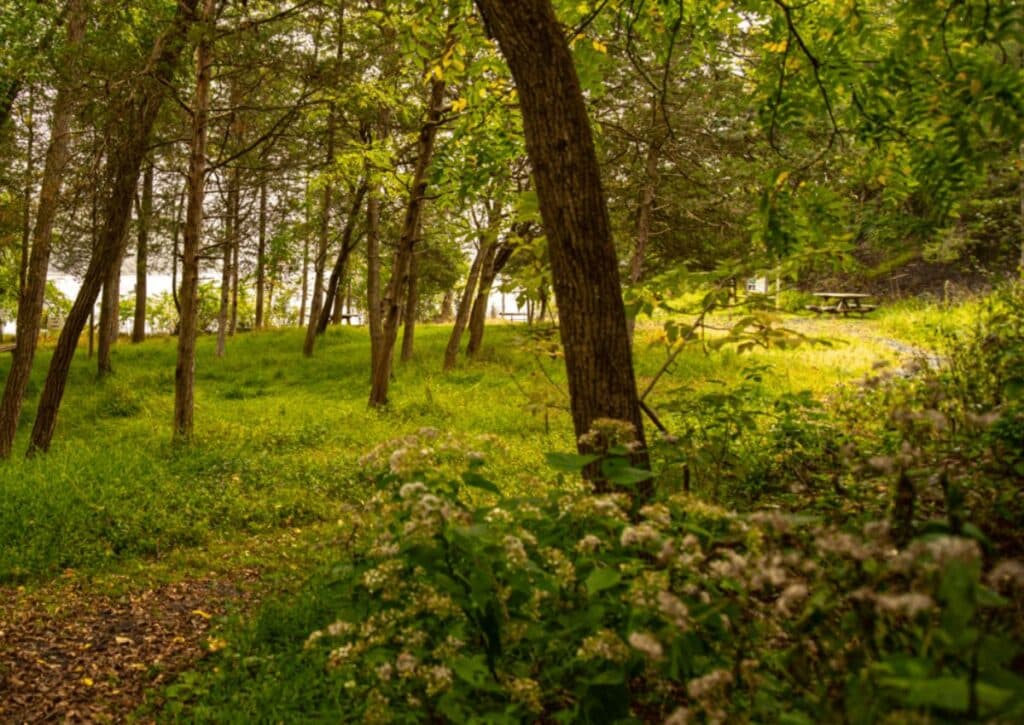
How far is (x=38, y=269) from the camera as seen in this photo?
10578 millimetres

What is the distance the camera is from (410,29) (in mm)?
5055

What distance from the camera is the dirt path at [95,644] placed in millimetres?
3709

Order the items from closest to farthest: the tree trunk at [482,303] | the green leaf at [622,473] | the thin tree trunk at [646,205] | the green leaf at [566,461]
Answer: the green leaf at [622,473], the green leaf at [566,461], the thin tree trunk at [646,205], the tree trunk at [482,303]

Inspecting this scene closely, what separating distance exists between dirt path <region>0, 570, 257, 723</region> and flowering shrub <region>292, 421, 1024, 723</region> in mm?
2103

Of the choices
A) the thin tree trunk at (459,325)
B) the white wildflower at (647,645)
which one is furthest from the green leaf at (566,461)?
the thin tree trunk at (459,325)

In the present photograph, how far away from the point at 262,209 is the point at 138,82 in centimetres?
1253

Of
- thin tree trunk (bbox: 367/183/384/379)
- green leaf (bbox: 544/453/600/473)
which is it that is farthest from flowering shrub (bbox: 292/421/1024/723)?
thin tree trunk (bbox: 367/183/384/379)

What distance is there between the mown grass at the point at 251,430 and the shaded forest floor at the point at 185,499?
0.03 meters

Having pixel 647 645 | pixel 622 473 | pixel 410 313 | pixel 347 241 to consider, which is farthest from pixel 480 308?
pixel 647 645

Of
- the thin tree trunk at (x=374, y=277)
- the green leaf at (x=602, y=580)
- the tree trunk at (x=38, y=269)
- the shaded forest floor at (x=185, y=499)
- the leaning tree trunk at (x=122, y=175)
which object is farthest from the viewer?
the thin tree trunk at (x=374, y=277)

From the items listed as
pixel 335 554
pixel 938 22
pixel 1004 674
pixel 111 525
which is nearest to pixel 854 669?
pixel 1004 674

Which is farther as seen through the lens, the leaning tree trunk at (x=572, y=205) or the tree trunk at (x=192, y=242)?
the tree trunk at (x=192, y=242)

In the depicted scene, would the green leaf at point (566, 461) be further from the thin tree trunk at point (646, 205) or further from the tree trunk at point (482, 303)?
the tree trunk at point (482, 303)

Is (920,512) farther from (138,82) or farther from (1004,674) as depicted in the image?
(138,82)
